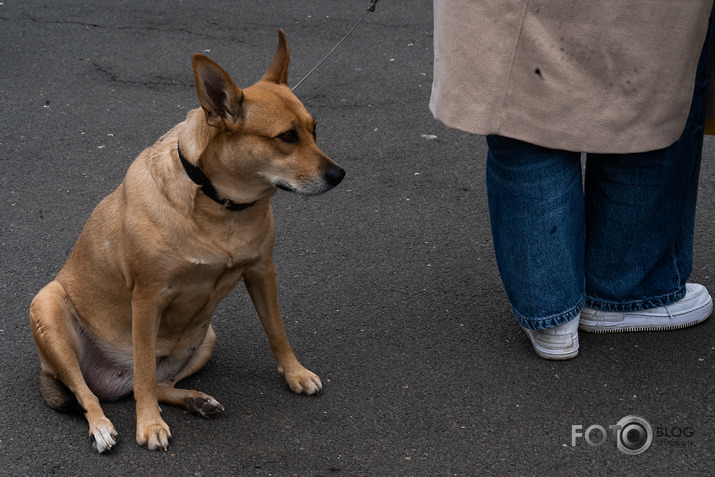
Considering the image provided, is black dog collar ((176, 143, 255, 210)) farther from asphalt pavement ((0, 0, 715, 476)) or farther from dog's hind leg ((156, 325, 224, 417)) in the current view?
asphalt pavement ((0, 0, 715, 476))

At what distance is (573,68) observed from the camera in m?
2.72

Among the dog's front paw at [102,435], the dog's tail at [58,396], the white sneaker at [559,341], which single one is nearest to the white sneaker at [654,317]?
the white sneaker at [559,341]

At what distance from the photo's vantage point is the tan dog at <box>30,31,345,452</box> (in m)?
2.68

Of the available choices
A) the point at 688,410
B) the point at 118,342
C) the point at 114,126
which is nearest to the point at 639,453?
the point at 688,410

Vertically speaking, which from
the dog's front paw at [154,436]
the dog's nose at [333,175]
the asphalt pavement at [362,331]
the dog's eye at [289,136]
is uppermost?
the dog's eye at [289,136]

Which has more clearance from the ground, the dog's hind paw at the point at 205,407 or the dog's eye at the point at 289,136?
the dog's eye at the point at 289,136

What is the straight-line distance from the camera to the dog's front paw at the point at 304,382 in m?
3.07

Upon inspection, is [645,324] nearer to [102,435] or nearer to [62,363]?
[102,435]

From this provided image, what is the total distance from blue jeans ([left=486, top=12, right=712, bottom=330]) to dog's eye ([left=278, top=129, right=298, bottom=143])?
75 cm

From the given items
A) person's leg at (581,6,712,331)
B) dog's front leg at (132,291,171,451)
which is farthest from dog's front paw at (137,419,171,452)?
person's leg at (581,6,712,331)

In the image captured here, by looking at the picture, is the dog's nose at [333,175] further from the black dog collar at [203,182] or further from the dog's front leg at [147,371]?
the dog's front leg at [147,371]

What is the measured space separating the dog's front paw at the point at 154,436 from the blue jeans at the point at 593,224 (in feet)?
4.54

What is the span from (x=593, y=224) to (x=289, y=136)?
4.23ft

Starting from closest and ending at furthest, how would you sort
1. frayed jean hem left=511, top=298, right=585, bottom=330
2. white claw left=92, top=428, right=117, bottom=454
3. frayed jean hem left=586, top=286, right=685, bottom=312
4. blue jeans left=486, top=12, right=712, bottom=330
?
white claw left=92, top=428, right=117, bottom=454
blue jeans left=486, top=12, right=712, bottom=330
frayed jean hem left=511, top=298, right=585, bottom=330
frayed jean hem left=586, top=286, right=685, bottom=312
